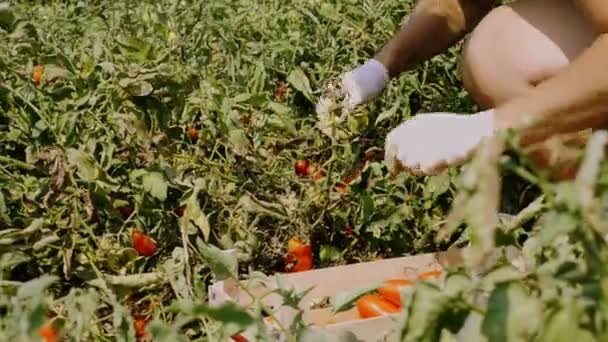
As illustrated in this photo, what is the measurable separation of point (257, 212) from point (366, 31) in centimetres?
94

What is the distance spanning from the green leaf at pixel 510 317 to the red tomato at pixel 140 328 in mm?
960

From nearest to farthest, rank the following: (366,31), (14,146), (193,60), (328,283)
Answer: (328,283)
(14,146)
(193,60)
(366,31)

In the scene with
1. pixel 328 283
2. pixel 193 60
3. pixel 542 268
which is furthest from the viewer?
pixel 193 60

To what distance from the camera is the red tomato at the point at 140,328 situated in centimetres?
171

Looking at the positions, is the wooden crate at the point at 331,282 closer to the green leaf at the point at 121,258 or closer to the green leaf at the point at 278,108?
the green leaf at the point at 121,258

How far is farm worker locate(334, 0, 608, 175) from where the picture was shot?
1.72 meters

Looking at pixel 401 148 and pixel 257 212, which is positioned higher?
pixel 401 148

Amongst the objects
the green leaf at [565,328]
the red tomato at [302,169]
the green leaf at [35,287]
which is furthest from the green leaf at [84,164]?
the green leaf at [565,328]

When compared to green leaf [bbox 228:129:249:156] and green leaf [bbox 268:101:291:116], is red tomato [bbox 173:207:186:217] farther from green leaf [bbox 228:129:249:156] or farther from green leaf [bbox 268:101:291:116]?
green leaf [bbox 268:101:291:116]

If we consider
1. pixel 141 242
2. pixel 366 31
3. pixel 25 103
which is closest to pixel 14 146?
pixel 25 103

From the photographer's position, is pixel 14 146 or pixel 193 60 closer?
pixel 14 146

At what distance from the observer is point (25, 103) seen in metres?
2.00

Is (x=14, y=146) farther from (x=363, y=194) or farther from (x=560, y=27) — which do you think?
(x=560, y=27)

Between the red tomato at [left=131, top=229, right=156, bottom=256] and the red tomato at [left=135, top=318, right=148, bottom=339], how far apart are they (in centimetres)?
14
